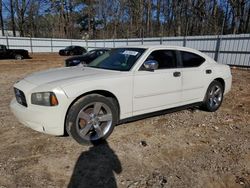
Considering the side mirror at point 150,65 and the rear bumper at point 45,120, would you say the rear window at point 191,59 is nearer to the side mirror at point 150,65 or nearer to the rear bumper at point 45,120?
the side mirror at point 150,65

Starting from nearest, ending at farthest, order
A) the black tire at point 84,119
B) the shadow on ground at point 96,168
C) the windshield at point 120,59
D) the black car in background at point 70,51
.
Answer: the shadow on ground at point 96,168 < the black tire at point 84,119 < the windshield at point 120,59 < the black car in background at point 70,51

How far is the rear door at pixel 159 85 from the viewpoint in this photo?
386 centimetres

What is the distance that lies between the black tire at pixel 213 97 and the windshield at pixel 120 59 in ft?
6.70

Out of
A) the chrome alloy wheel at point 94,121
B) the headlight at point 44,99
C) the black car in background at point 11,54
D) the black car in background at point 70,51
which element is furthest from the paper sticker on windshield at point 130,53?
the black car in background at point 70,51

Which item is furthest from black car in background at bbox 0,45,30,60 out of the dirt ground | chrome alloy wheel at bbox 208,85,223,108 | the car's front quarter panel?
chrome alloy wheel at bbox 208,85,223,108

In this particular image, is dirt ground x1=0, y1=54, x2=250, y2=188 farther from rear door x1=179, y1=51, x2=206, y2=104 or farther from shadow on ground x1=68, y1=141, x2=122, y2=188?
rear door x1=179, y1=51, x2=206, y2=104

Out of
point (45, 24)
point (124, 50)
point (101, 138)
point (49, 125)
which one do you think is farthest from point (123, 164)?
point (45, 24)

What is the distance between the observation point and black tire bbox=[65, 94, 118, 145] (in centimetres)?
325

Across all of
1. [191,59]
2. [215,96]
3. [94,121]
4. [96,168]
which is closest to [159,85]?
[191,59]

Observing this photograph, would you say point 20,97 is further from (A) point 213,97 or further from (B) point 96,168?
(A) point 213,97

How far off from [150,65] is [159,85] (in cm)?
47

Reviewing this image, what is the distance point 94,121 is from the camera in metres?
3.56

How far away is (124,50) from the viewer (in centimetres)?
448

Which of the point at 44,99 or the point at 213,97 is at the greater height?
the point at 44,99
